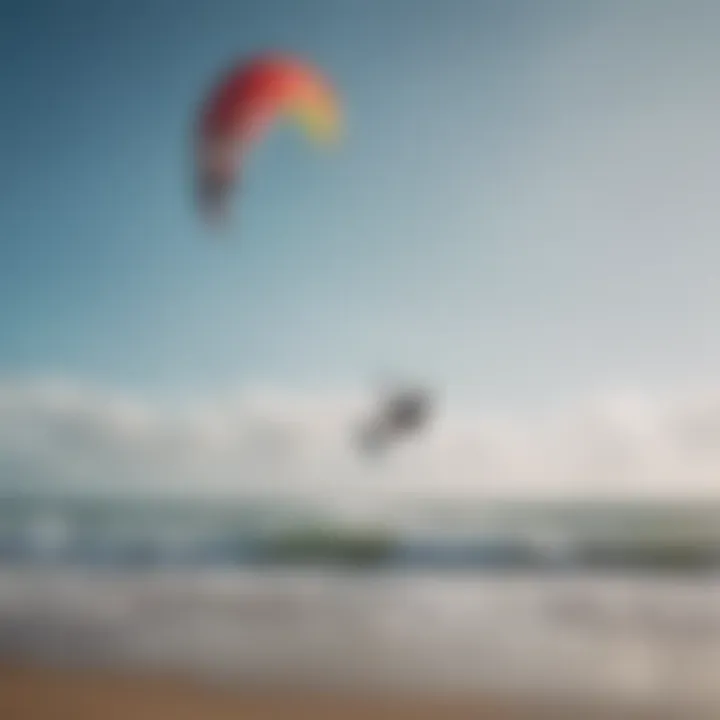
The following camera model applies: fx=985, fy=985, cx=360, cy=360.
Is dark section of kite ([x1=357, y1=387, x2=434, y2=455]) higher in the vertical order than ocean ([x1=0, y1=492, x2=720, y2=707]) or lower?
higher

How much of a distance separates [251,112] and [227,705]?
123cm

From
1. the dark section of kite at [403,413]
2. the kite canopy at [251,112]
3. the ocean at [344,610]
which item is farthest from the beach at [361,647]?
the kite canopy at [251,112]

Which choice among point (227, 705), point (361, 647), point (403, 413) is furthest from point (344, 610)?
point (403, 413)

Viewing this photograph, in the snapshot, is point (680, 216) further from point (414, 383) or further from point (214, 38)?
point (214, 38)

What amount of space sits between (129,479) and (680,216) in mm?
1369

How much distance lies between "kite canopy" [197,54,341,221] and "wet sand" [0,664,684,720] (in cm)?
105

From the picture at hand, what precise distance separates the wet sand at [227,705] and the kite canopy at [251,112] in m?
1.05

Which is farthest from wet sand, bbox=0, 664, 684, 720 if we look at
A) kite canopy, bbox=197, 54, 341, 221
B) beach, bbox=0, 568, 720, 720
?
kite canopy, bbox=197, 54, 341, 221

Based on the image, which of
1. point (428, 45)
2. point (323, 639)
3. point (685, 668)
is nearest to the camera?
point (685, 668)

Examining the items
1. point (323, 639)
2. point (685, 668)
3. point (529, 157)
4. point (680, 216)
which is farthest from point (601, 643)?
point (529, 157)

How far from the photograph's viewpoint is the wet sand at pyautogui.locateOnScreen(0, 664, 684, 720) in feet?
6.16

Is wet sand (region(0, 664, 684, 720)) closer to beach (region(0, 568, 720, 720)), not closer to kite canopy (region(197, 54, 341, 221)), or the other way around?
beach (region(0, 568, 720, 720))

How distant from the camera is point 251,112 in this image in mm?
2119

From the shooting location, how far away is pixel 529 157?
2.15 m
